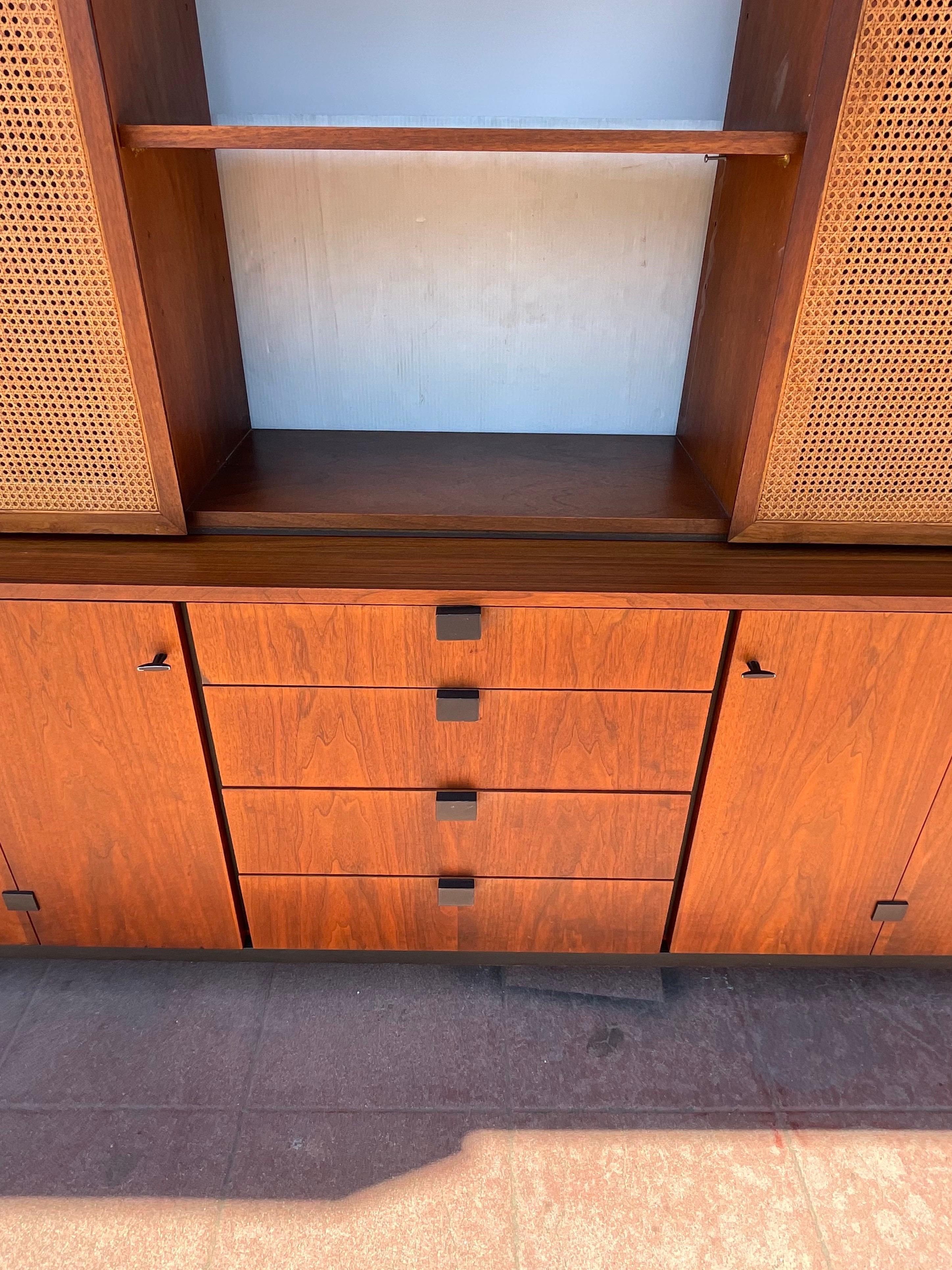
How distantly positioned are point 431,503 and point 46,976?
1.24m

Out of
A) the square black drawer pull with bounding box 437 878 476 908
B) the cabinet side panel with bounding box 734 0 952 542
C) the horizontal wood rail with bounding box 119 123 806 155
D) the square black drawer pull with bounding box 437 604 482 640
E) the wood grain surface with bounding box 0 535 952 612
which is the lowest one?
the square black drawer pull with bounding box 437 878 476 908

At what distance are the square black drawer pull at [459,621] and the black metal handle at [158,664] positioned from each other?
0.42 metres

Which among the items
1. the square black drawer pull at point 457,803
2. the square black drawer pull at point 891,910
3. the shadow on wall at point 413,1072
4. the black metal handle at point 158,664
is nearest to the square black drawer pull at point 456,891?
the square black drawer pull at point 457,803

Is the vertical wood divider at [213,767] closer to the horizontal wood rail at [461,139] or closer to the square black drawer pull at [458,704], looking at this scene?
the square black drawer pull at [458,704]

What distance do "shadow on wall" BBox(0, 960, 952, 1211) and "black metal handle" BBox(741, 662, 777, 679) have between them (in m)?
0.76

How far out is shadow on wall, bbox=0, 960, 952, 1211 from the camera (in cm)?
132

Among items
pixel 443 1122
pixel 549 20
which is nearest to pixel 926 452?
pixel 549 20

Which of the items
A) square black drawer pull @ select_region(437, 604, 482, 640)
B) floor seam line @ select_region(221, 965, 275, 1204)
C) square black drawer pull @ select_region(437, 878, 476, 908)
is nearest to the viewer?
square black drawer pull @ select_region(437, 604, 482, 640)

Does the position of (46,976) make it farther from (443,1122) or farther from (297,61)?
(297,61)

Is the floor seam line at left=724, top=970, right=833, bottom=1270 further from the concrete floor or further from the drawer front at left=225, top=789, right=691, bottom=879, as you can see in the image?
Result: the drawer front at left=225, top=789, right=691, bottom=879

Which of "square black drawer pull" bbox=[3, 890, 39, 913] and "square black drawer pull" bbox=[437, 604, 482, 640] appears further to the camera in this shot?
"square black drawer pull" bbox=[3, 890, 39, 913]

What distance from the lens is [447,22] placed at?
52.0 inches

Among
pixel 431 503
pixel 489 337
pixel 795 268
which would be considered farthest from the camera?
pixel 489 337

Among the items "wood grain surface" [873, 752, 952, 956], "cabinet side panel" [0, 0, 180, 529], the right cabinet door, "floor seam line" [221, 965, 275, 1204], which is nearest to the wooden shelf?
"cabinet side panel" [0, 0, 180, 529]
